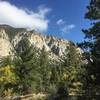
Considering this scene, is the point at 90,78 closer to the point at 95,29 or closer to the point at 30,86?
the point at 95,29

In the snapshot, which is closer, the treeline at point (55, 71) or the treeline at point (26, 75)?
the treeline at point (55, 71)

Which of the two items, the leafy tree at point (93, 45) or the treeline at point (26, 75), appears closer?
the leafy tree at point (93, 45)

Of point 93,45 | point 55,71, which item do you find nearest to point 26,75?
point 55,71

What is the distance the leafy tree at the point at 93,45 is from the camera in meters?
30.0

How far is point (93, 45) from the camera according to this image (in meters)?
30.9

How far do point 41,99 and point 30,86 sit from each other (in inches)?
1131

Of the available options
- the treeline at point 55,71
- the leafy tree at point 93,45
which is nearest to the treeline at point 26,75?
the treeline at point 55,71

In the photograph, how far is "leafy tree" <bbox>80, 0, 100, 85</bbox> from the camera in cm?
3002

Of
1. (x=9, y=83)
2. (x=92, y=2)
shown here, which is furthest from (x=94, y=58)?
(x=9, y=83)

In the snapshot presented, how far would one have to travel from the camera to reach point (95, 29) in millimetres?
30750

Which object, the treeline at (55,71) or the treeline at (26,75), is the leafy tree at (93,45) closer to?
the treeline at (55,71)

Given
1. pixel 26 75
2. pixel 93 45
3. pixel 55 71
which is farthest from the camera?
pixel 55 71

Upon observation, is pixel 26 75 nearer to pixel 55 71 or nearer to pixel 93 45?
pixel 55 71

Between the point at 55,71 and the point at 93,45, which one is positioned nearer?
the point at 93,45
